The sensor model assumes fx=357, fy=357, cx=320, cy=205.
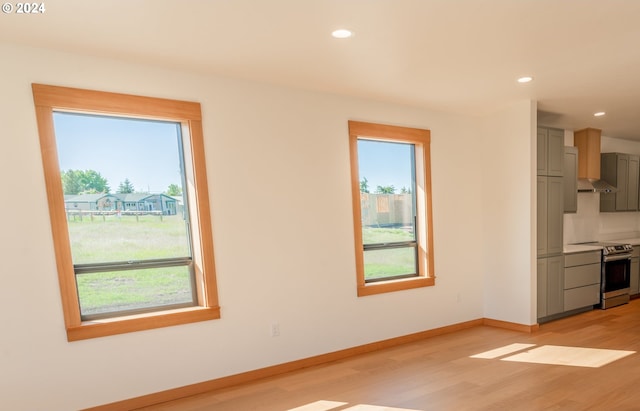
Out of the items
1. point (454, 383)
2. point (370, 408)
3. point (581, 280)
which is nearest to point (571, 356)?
point (454, 383)

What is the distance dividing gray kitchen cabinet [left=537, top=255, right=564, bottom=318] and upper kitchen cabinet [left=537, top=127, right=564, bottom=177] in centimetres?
107

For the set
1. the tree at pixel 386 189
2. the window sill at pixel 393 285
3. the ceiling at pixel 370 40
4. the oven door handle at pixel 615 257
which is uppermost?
the ceiling at pixel 370 40

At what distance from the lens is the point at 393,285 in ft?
13.1

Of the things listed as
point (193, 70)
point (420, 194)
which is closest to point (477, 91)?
point (420, 194)

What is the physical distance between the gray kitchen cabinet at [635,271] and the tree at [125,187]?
6.84 m

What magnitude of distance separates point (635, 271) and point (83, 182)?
7.34 m

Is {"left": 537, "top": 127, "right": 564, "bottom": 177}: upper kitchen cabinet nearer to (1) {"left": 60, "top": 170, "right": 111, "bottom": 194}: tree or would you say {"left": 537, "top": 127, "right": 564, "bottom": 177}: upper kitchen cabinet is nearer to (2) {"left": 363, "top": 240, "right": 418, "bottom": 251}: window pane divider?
(2) {"left": 363, "top": 240, "right": 418, "bottom": 251}: window pane divider

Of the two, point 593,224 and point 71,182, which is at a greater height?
point 71,182

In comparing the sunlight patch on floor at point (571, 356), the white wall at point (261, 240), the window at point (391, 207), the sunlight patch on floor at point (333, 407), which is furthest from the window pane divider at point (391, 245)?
the sunlight patch on floor at point (333, 407)

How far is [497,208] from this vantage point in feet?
14.6

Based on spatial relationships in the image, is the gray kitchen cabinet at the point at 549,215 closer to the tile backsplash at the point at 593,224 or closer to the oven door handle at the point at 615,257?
the oven door handle at the point at 615,257

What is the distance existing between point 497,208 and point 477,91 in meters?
1.59

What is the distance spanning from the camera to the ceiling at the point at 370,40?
201 centimetres

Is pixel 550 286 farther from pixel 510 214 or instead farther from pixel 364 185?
pixel 364 185
